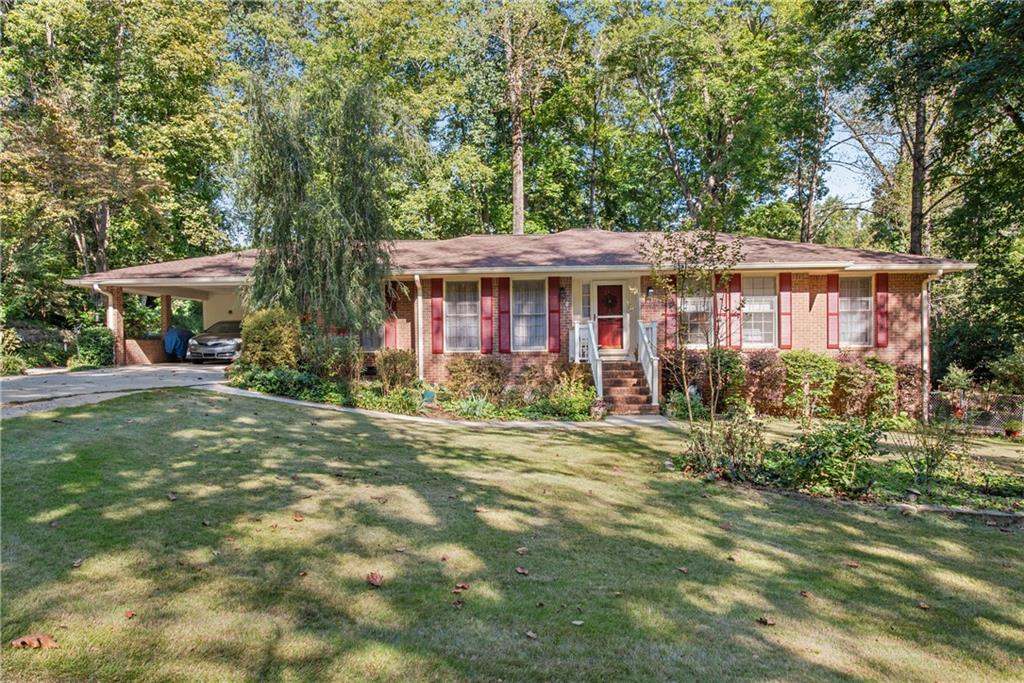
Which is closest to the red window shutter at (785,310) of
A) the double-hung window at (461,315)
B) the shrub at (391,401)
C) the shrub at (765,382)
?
the shrub at (765,382)

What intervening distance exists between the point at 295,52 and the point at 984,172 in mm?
26445

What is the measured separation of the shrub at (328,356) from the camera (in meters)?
11.8

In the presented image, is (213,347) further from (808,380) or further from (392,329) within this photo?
(808,380)

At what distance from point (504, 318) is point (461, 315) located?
1113mm

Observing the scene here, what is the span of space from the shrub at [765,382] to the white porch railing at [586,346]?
3.46 metres

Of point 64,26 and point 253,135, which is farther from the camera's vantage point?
point 64,26

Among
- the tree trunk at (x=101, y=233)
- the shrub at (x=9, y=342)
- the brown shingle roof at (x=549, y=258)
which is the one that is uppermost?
the tree trunk at (x=101, y=233)

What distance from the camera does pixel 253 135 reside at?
11594 millimetres

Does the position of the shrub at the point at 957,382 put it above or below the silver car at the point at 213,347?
below

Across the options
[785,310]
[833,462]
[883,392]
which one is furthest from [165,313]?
[883,392]

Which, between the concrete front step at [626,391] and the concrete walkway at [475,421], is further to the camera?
the concrete front step at [626,391]

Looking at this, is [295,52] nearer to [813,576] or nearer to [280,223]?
[280,223]

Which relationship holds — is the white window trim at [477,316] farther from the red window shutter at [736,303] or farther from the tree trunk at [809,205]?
the tree trunk at [809,205]

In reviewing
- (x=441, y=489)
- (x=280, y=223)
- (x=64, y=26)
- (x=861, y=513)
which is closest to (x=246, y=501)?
(x=441, y=489)
